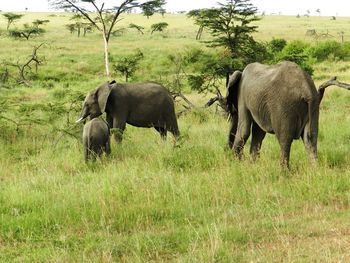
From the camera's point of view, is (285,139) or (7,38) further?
(7,38)

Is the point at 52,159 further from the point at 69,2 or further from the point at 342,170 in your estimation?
the point at 69,2

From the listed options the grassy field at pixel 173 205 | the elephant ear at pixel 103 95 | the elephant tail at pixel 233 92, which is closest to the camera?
the grassy field at pixel 173 205

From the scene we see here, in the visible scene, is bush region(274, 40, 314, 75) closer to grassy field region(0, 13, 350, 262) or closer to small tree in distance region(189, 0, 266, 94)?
small tree in distance region(189, 0, 266, 94)

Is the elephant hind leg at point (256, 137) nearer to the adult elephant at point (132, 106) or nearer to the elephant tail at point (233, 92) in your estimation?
the elephant tail at point (233, 92)

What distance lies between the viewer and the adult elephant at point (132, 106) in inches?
401

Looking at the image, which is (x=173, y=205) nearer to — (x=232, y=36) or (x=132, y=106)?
(x=132, y=106)

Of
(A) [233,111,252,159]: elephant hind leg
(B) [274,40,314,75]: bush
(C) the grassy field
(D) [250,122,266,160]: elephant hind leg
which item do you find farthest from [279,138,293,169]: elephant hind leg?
(B) [274,40,314,75]: bush

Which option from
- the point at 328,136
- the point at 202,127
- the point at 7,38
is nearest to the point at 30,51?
the point at 7,38

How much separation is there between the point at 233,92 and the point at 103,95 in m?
2.84

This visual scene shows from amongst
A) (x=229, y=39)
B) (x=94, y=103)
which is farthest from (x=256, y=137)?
(x=229, y=39)

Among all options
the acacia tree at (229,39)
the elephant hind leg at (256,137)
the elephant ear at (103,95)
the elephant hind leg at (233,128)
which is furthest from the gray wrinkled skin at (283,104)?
the acacia tree at (229,39)

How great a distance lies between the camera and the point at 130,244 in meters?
4.57

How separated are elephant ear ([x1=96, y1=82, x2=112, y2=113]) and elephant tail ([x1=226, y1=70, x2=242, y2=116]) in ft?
8.74

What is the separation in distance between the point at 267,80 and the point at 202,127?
5.22 meters
